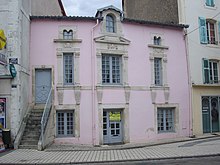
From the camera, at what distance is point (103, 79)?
15.0 metres

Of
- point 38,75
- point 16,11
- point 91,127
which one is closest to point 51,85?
point 38,75

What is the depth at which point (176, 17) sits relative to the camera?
58.1ft

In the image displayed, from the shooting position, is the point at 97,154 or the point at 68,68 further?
the point at 68,68

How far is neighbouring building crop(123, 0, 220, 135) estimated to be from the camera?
667 inches

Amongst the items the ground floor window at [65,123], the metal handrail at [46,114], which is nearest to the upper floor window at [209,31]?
the ground floor window at [65,123]

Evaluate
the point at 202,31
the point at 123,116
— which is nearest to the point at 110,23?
the point at 123,116

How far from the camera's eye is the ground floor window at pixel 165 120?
16016 millimetres

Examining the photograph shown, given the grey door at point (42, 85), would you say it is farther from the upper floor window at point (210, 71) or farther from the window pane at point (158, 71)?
the upper floor window at point (210, 71)

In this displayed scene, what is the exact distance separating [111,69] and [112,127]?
3.11 m

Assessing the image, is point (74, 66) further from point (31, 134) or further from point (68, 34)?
point (31, 134)

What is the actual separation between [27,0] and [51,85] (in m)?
4.64

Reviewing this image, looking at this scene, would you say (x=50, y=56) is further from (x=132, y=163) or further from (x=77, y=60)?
(x=132, y=163)

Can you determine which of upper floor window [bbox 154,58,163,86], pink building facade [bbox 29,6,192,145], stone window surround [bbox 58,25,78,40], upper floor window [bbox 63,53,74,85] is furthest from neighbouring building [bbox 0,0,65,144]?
upper floor window [bbox 154,58,163,86]

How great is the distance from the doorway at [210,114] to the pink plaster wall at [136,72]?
4.50ft
